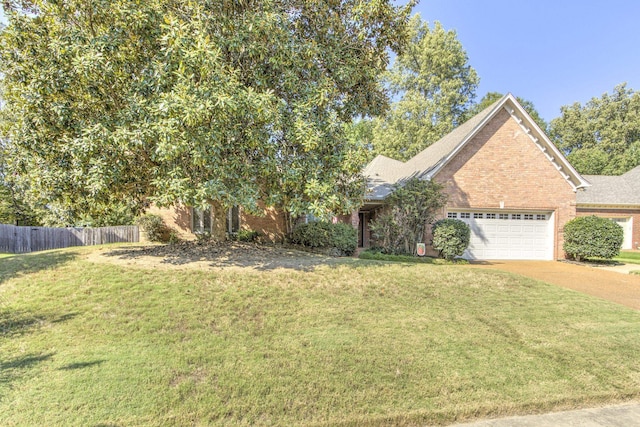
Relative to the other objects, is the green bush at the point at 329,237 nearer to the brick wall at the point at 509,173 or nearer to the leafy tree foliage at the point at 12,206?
the brick wall at the point at 509,173

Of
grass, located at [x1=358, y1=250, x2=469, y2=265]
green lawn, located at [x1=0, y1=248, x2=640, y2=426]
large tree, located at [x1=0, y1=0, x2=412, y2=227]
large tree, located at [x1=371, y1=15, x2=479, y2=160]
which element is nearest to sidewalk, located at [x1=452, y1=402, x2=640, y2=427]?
green lawn, located at [x1=0, y1=248, x2=640, y2=426]

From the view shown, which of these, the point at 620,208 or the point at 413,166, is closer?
the point at 413,166

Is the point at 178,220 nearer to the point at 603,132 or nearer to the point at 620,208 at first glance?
the point at 620,208

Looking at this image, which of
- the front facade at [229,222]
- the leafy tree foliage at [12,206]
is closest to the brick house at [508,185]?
the front facade at [229,222]

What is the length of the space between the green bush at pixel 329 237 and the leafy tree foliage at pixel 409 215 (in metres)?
1.19

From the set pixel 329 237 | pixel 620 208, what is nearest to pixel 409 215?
pixel 329 237

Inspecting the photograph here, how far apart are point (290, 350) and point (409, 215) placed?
32.7ft

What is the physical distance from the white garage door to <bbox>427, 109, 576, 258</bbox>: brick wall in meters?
0.43

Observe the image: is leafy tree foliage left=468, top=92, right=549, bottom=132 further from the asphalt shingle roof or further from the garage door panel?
the garage door panel

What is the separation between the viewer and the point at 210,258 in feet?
30.0

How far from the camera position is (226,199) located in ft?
26.0

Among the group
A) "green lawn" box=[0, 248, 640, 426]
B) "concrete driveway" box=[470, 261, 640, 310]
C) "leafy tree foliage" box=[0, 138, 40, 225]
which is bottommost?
"concrete driveway" box=[470, 261, 640, 310]

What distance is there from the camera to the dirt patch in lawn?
27.6ft

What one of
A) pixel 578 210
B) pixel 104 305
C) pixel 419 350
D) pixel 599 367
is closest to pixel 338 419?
pixel 419 350
